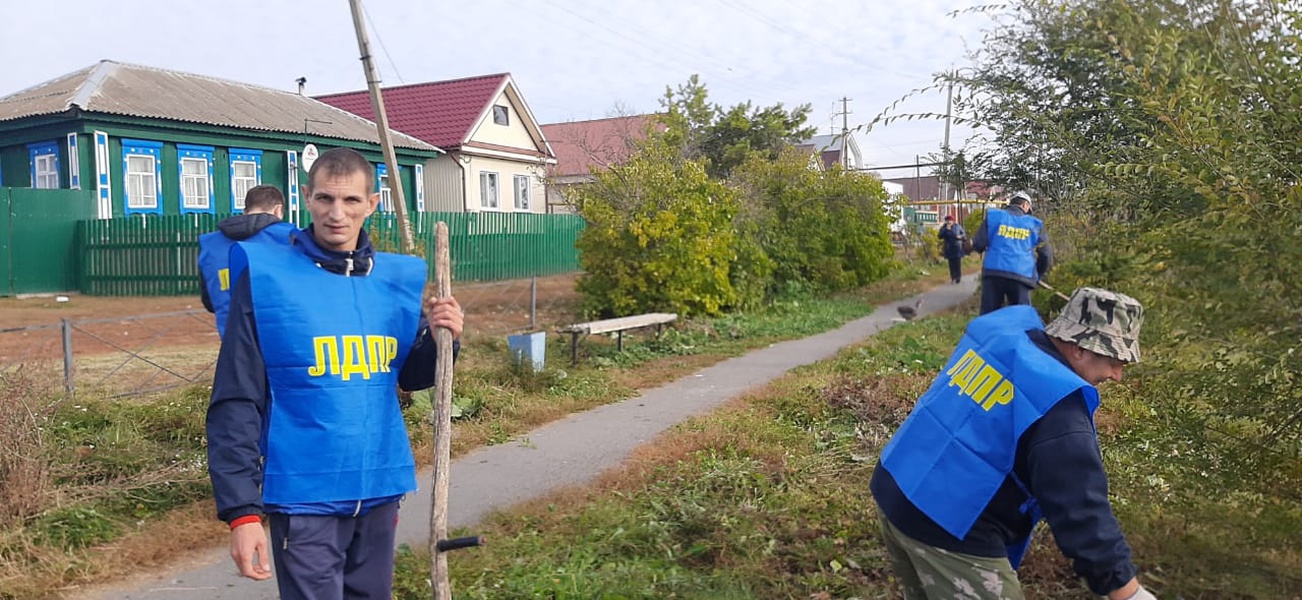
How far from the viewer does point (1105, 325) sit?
252 cm

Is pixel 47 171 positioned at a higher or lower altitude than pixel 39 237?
higher

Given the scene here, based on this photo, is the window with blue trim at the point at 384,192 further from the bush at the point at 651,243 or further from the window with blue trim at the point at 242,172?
the bush at the point at 651,243

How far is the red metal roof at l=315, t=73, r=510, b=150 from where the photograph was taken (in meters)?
29.9

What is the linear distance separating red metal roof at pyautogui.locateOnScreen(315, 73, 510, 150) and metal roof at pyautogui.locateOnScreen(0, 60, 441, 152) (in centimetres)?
251

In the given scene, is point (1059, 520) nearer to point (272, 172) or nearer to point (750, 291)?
point (750, 291)

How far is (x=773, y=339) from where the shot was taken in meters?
13.0

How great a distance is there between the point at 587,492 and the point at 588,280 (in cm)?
→ 802

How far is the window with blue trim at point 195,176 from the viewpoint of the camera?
21.6 metres

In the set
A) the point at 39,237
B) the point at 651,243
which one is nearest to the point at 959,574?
the point at 651,243

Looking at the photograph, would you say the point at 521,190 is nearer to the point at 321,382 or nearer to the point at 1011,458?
the point at 321,382

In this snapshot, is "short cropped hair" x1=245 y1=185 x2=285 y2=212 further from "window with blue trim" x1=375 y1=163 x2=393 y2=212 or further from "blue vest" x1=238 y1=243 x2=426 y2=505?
"window with blue trim" x1=375 y1=163 x2=393 y2=212

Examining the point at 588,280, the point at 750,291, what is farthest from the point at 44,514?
the point at 750,291

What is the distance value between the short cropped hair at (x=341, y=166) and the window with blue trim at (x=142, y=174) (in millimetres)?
20272

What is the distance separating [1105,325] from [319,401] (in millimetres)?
2126
